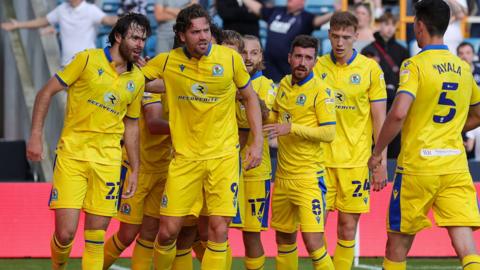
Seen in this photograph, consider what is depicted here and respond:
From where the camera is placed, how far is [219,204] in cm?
948

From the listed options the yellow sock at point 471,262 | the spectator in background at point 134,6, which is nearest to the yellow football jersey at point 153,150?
the yellow sock at point 471,262

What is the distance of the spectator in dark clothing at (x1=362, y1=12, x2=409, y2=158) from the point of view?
1437 cm

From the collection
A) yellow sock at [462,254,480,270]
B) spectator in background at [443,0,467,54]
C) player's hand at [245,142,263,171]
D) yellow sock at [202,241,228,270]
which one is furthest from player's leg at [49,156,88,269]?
spectator in background at [443,0,467,54]

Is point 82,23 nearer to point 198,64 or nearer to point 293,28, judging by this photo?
point 293,28

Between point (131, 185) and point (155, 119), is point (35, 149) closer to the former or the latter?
point (131, 185)

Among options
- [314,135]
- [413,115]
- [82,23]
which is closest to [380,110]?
[314,135]

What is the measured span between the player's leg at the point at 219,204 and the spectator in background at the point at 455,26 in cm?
667

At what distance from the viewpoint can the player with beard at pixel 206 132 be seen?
372 inches

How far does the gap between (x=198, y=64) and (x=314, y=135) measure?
47.4 inches

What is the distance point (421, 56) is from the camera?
8711 millimetres

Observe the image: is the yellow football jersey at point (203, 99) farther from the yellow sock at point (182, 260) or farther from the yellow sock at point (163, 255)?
the yellow sock at point (182, 260)

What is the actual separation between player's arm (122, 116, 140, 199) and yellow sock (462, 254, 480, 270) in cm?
288

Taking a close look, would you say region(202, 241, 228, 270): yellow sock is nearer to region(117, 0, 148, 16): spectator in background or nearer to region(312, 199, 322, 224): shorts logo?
region(312, 199, 322, 224): shorts logo

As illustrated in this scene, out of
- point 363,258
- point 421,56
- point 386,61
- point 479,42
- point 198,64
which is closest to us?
point 421,56
